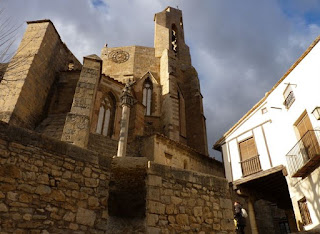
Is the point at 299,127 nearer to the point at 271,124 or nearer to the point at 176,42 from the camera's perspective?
the point at 271,124

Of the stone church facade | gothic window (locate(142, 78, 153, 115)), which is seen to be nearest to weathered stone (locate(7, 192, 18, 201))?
the stone church facade

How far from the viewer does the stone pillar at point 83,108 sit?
9.33 meters

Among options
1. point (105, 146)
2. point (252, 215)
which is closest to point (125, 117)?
point (105, 146)

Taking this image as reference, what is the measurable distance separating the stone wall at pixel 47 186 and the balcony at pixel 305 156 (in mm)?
6991

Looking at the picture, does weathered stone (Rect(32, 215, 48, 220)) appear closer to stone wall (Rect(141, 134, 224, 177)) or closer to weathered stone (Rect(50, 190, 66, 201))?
weathered stone (Rect(50, 190, 66, 201))

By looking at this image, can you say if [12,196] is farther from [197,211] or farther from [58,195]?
[197,211]

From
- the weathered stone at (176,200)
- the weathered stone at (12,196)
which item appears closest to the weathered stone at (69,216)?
the weathered stone at (12,196)

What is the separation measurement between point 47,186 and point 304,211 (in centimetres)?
917

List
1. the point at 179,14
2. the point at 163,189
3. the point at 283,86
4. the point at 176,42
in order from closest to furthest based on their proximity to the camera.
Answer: the point at 163,189, the point at 283,86, the point at 176,42, the point at 179,14

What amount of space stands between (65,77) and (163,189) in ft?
37.7

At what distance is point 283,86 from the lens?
→ 1139 centimetres

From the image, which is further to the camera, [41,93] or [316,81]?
[41,93]

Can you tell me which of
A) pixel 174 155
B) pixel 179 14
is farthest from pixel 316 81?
pixel 179 14

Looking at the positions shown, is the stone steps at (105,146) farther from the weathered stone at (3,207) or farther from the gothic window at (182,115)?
the weathered stone at (3,207)
